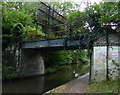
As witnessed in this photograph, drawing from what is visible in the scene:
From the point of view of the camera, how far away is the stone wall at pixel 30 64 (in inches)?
509

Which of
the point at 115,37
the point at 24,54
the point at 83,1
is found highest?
the point at 83,1

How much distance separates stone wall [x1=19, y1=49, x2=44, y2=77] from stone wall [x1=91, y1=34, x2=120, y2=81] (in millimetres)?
8409

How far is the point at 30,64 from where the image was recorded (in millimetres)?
13859

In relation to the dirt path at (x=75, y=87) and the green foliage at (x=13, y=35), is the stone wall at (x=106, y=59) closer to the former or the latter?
the dirt path at (x=75, y=87)

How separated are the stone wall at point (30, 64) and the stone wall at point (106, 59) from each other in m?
8.41

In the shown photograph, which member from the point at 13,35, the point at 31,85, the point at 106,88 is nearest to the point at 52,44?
the point at 31,85

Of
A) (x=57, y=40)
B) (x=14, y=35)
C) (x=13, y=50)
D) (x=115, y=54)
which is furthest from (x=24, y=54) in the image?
(x=115, y=54)

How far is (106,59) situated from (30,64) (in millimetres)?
9529

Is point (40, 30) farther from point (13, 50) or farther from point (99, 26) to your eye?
point (99, 26)

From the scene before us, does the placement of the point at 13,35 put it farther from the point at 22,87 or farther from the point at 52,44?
the point at 22,87

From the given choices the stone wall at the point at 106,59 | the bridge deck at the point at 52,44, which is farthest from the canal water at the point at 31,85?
the stone wall at the point at 106,59

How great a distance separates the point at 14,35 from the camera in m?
12.4

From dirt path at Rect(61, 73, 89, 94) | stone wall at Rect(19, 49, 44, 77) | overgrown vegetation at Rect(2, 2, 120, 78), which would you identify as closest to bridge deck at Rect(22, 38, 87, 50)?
overgrown vegetation at Rect(2, 2, 120, 78)

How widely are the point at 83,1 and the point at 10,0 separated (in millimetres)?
5134
